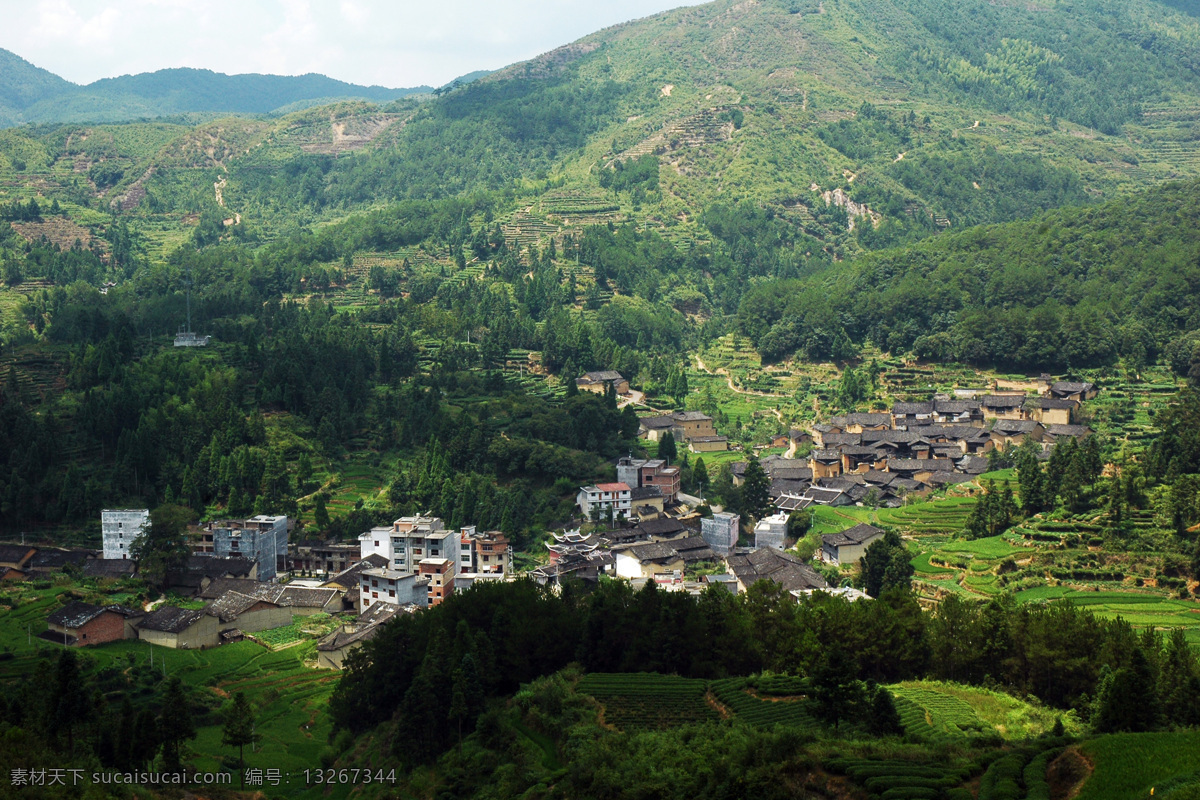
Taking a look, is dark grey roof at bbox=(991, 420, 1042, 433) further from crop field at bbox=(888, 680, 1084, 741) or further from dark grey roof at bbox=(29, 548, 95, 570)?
dark grey roof at bbox=(29, 548, 95, 570)

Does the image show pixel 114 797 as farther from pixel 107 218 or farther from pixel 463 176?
pixel 463 176

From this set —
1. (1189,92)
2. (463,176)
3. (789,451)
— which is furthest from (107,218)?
(1189,92)

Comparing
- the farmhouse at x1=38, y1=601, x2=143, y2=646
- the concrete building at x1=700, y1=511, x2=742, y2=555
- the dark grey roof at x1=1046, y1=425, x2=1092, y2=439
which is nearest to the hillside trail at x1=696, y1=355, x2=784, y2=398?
the dark grey roof at x1=1046, y1=425, x2=1092, y2=439

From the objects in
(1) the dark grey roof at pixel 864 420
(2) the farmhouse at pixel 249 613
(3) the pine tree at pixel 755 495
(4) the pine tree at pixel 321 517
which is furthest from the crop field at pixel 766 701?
(1) the dark grey roof at pixel 864 420

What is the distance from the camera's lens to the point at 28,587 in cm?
4509

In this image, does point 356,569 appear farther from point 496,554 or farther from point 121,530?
point 121,530

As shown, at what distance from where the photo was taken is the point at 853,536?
159 ft

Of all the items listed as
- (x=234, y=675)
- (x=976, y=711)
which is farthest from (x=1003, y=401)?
(x=234, y=675)

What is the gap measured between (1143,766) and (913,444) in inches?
1583

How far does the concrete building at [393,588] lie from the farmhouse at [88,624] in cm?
775

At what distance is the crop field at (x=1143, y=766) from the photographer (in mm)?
19625

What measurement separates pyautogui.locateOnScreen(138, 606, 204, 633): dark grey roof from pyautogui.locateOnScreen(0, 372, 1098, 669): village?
2.1 inches

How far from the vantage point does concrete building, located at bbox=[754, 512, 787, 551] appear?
50.9 m

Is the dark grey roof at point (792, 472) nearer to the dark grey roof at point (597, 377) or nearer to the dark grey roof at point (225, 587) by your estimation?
the dark grey roof at point (597, 377)
